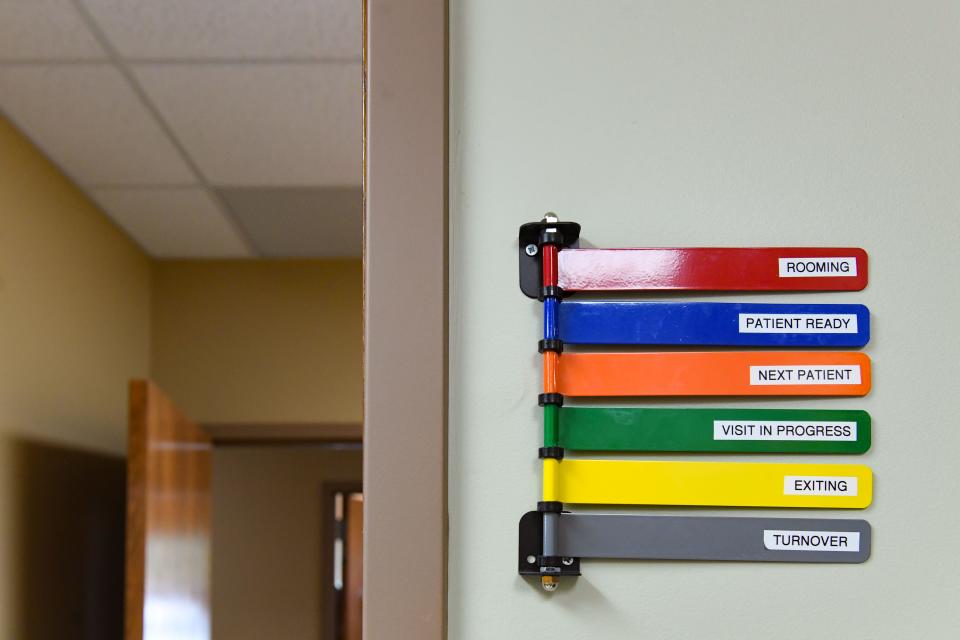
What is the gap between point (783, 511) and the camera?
2.85 ft

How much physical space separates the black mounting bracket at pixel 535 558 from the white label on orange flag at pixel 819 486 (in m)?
0.17

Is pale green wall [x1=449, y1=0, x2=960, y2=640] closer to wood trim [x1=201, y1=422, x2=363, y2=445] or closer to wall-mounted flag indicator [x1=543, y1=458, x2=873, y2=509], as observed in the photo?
wall-mounted flag indicator [x1=543, y1=458, x2=873, y2=509]

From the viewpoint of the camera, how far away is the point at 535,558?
33.8 inches

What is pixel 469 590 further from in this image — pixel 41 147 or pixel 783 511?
Result: pixel 41 147

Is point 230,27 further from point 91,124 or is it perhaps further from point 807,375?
point 807,375

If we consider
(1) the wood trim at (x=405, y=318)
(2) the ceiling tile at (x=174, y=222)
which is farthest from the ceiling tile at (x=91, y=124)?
(1) the wood trim at (x=405, y=318)

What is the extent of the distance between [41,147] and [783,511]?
2213 millimetres

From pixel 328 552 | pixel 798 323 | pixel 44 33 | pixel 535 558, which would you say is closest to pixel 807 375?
pixel 798 323

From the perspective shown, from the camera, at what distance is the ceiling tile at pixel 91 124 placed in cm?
224

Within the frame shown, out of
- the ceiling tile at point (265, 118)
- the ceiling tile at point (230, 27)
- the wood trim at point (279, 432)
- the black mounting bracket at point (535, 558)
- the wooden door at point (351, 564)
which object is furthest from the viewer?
the wooden door at point (351, 564)

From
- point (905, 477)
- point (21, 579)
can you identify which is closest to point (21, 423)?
point (21, 579)

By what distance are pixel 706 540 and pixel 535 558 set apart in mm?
128

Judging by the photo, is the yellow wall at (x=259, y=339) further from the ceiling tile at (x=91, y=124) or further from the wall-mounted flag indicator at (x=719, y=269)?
the wall-mounted flag indicator at (x=719, y=269)

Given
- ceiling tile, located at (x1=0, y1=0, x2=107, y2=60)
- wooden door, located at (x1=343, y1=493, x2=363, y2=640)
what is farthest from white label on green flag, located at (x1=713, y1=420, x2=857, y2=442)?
wooden door, located at (x1=343, y1=493, x2=363, y2=640)
